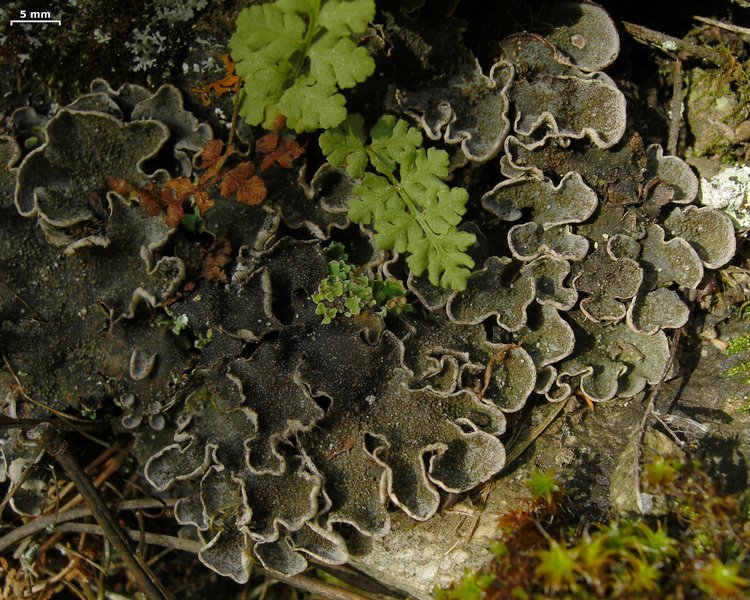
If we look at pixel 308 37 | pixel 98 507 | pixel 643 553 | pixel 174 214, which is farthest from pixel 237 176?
pixel 643 553

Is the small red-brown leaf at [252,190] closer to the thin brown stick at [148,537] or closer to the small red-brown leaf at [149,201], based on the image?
the small red-brown leaf at [149,201]

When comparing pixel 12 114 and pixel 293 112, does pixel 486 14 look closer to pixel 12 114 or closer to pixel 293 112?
pixel 293 112

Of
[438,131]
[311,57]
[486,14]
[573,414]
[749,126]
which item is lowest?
[573,414]

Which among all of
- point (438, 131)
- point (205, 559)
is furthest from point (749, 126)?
point (205, 559)

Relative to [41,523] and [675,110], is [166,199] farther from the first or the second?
[675,110]

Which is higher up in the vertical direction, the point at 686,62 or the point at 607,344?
the point at 686,62

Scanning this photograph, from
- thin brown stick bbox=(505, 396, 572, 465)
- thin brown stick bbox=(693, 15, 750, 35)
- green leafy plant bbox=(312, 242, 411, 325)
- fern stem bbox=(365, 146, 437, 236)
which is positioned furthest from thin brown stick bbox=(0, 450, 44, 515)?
thin brown stick bbox=(693, 15, 750, 35)

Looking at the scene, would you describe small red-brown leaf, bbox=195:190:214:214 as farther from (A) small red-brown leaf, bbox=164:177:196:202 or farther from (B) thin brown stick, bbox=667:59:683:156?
(B) thin brown stick, bbox=667:59:683:156

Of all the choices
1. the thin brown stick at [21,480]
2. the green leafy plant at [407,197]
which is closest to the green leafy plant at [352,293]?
the green leafy plant at [407,197]
